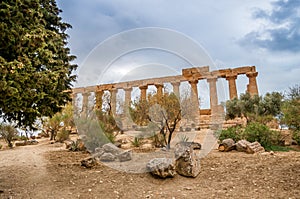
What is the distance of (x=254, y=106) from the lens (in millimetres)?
22188

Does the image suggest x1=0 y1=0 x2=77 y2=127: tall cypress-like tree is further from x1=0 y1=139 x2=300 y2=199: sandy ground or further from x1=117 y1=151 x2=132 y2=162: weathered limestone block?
x1=117 y1=151 x2=132 y2=162: weathered limestone block

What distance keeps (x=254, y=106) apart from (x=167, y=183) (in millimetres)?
19062

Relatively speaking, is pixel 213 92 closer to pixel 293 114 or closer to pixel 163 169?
pixel 293 114

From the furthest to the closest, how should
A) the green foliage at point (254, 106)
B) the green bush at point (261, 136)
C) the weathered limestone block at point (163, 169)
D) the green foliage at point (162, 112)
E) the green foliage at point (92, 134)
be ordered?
the green foliage at point (254, 106)
the green foliage at point (92, 134)
the green bush at point (261, 136)
the green foliage at point (162, 112)
the weathered limestone block at point (163, 169)

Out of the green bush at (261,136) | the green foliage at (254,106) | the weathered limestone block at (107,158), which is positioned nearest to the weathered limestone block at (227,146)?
the green bush at (261,136)

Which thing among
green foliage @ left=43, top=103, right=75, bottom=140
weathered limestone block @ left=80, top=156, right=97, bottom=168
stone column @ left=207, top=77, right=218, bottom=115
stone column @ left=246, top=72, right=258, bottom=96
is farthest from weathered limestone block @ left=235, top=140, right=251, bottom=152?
stone column @ left=246, top=72, right=258, bottom=96

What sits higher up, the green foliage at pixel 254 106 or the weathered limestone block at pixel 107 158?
the green foliage at pixel 254 106

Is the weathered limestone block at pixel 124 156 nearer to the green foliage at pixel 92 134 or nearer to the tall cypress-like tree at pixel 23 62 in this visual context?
the green foliage at pixel 92 134

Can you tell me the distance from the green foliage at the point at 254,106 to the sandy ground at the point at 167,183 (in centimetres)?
1523

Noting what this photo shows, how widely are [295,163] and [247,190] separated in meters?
2.38

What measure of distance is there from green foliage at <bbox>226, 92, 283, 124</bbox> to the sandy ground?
1523 cm

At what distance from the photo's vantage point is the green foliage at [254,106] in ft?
70.5

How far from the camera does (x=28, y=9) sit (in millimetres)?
5344

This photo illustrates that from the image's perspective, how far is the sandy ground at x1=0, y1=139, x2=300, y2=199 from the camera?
197 inches
